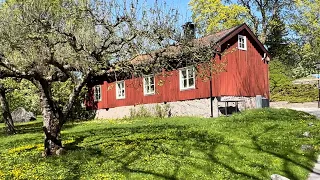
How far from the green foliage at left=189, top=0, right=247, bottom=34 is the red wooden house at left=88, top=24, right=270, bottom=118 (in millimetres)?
13106

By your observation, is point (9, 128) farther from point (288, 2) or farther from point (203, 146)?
point (288, 2)

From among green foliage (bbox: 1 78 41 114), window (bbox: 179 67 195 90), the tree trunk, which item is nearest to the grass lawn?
the tree trunk

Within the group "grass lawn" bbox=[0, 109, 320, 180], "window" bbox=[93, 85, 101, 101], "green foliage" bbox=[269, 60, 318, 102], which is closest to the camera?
"grass lawn" bbox=[0, 109, 320, 180]

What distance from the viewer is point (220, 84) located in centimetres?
2125

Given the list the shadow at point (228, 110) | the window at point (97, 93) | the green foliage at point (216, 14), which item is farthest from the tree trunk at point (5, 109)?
the green foliage at point (216, 14)

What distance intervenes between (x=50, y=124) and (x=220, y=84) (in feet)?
42.6

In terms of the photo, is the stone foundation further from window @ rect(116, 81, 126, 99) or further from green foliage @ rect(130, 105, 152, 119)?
window @ rect(116, 81, 126, 99)

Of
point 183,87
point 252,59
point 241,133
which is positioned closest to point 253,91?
point 252,59

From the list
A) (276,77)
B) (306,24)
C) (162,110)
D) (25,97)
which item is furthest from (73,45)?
(306,24)

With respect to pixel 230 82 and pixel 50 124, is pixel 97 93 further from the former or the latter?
pixel 50 124

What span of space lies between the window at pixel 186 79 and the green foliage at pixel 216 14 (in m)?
15.5

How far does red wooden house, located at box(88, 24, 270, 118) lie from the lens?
21344mm

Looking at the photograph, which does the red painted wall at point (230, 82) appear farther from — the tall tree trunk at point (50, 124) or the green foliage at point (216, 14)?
the green foliage at point (216, 14)

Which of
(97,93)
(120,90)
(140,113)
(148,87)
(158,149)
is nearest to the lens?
(158,149)
